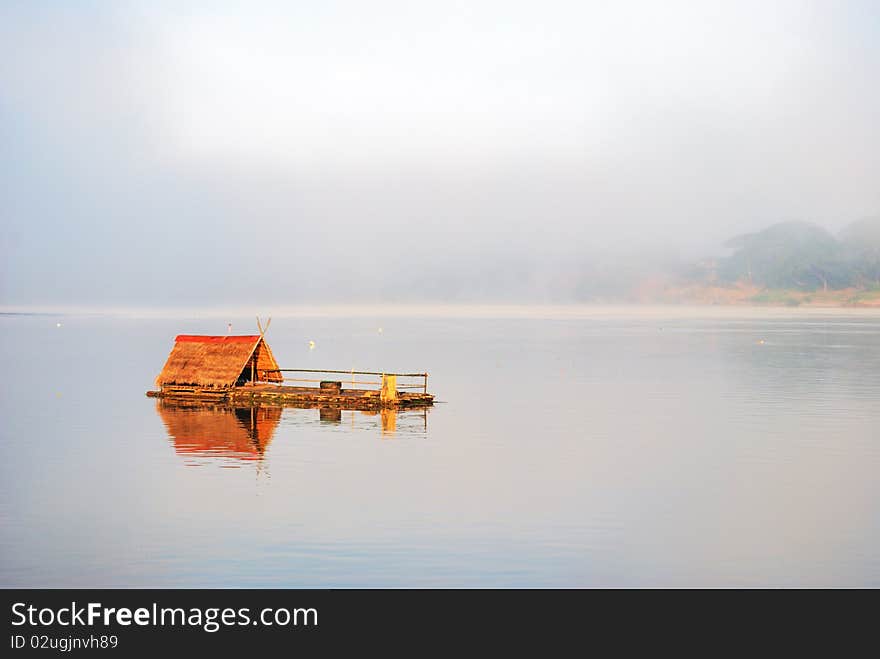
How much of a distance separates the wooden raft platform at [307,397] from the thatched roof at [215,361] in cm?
71

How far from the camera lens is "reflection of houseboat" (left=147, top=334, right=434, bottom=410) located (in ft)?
217

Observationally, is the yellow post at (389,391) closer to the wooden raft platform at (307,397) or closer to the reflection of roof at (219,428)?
the wooden raft platform at (307,397)

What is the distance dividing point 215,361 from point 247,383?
105 inches

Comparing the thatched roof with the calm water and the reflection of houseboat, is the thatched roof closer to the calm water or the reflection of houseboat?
the reflection of houseboat

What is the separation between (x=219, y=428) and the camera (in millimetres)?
56844

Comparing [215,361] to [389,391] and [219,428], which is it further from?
[219,428]

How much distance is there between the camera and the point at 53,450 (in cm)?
4953

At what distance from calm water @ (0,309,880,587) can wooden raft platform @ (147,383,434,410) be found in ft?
7.20

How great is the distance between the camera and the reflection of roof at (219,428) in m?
48.4
